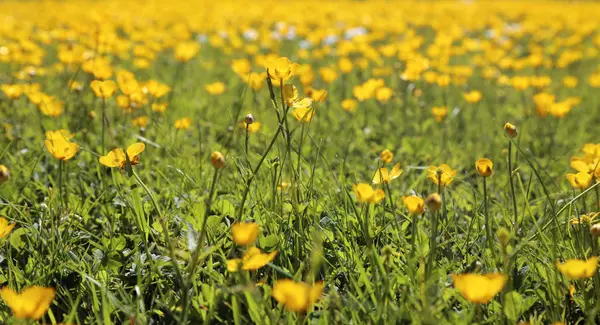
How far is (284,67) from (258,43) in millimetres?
4702

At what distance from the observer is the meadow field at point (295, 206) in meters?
→ 1.41

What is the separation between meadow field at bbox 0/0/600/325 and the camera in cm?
141

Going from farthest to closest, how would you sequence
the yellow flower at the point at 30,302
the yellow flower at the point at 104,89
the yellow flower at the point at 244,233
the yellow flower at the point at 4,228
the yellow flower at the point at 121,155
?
the yellow flower at the point at 104,89
the yellow flower at the point at 121,155
the yellow flower at the point at 4,228
the yellow flower at the point at 244,233
the yellow flower at the point at 30,302

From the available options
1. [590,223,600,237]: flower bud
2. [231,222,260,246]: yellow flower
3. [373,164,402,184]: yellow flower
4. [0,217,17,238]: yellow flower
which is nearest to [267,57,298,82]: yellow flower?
[373,164,402,184]: yellow flower

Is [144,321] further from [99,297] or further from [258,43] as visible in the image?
[258,43]

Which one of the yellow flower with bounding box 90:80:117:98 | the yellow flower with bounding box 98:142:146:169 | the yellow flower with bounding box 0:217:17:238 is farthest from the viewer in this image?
the yellow flower with bounding box 90:80:117:98

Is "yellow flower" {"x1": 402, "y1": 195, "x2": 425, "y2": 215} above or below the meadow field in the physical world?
above

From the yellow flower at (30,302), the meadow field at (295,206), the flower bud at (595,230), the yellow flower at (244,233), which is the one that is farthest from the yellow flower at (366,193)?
the yellow flower at (30,302)

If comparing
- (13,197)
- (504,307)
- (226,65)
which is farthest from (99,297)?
(226,65)

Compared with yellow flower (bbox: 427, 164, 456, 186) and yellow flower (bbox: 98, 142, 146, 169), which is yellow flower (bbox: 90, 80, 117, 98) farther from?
yellow flower (bbox: 427, 164, 456, 186)

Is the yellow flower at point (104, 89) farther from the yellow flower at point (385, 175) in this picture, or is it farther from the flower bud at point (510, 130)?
the flower bud at point (510, 130)

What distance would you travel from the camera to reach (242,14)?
7.93 m

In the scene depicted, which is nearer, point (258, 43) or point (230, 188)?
point (230, 188)

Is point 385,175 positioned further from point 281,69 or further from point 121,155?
point 121,155
